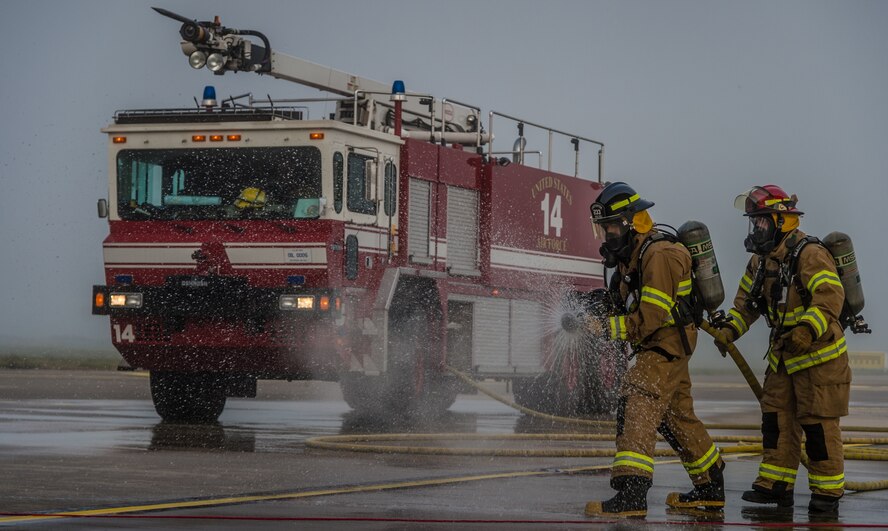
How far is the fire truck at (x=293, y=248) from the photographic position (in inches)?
595

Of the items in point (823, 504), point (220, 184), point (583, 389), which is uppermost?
point (220, 184)

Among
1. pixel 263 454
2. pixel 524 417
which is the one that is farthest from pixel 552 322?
pixel 263 454

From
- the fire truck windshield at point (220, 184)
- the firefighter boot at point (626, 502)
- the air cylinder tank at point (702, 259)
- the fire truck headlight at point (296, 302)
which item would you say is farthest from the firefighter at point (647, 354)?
the fire truck windshield at point (220, 184)

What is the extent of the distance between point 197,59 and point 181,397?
11.7 ft

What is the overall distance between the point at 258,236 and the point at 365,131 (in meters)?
1.62

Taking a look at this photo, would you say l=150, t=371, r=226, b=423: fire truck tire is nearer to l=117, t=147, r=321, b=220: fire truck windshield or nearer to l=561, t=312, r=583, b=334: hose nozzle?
l=117, t=147, r=321, b=220: fire truck windshield

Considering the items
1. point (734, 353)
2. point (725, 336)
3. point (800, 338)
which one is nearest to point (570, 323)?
point (734, 353)

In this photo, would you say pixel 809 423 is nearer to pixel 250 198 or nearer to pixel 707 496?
pixel 707 496

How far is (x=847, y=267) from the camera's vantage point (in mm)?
9414

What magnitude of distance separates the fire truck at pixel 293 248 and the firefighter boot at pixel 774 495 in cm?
652

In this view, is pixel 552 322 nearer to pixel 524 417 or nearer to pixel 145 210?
pixel 524 417

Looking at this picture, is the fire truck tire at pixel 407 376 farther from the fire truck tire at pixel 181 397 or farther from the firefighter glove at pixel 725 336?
the firefighter glove at pixel 725 336

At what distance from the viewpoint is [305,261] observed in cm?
1506

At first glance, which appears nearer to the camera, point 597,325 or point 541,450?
point 597,325
